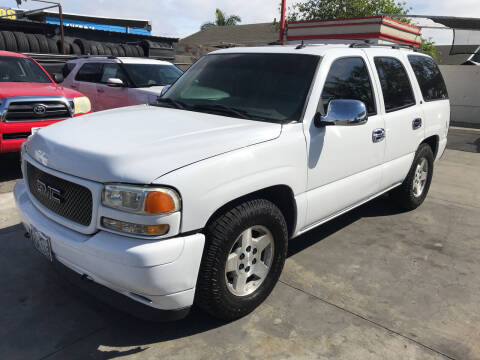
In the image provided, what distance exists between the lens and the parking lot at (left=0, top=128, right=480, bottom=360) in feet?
8.80

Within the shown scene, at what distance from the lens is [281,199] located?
124 inches

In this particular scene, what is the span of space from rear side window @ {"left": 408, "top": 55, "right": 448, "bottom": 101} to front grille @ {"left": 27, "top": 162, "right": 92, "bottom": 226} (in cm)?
388

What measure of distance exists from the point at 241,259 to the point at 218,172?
678mm

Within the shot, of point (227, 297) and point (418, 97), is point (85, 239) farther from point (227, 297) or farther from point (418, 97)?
point (418, 97)

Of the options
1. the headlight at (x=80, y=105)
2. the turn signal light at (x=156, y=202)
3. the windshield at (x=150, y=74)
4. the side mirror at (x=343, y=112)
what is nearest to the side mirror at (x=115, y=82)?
the windshield at (x=150, y=74)

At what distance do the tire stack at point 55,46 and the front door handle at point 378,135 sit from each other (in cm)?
1181

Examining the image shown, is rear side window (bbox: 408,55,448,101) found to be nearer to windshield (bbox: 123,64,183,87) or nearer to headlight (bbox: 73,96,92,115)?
windshield (bbox: 123,64,183,87)

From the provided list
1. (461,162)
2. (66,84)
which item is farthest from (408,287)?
(66,84)

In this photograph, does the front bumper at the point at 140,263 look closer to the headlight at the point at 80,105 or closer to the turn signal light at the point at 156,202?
the turn signal light at the point at 156,202

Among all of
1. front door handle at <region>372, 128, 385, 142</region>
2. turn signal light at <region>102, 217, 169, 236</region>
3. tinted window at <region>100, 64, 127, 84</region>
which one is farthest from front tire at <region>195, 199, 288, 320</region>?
tinted window at <region>100, 64, 127, 84</region>

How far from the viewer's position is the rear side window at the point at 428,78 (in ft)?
16.0

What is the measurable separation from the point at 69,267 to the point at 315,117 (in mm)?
1982

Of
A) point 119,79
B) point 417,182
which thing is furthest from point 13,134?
point 417,182

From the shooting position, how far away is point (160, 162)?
239 centimetres
